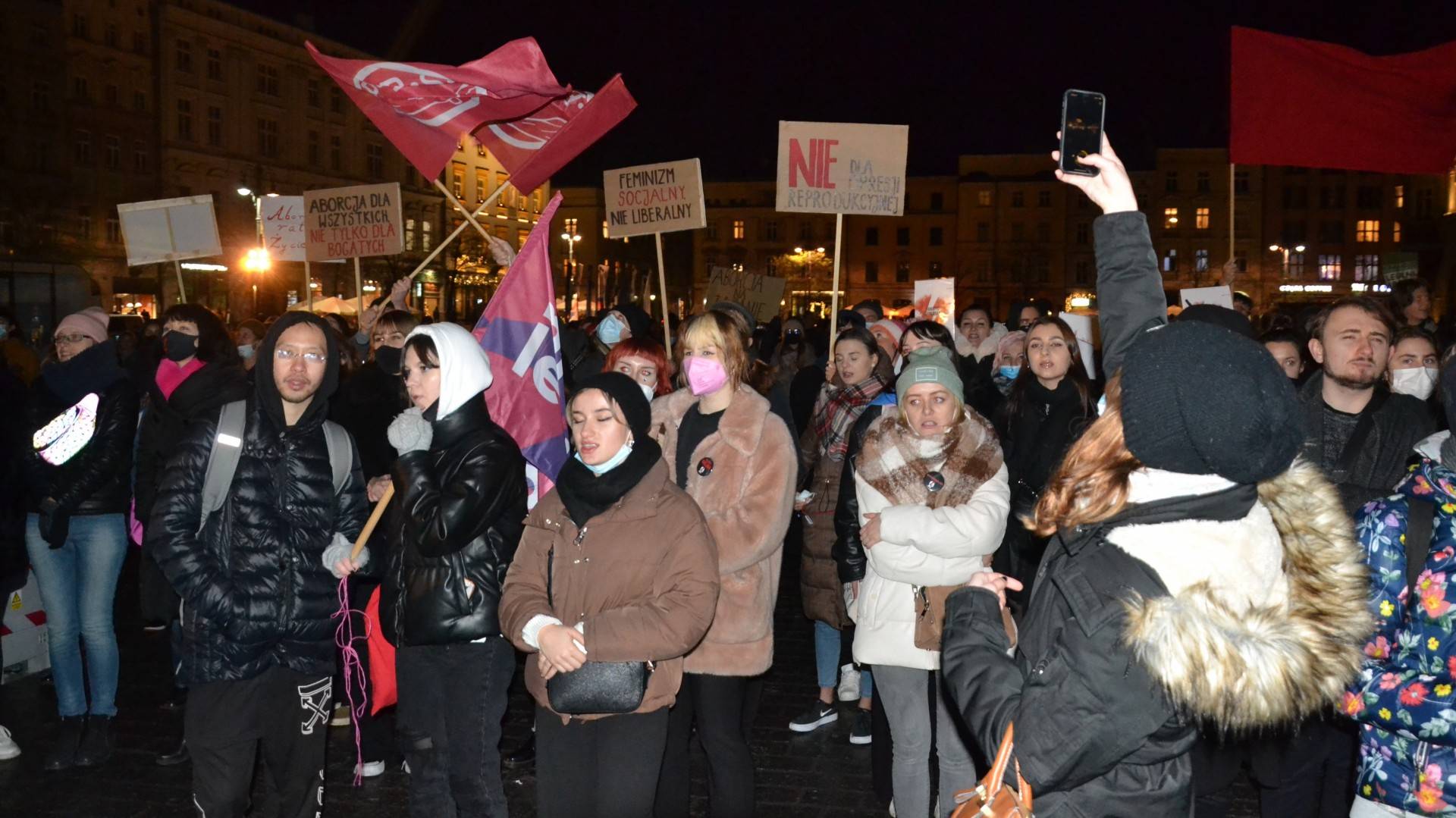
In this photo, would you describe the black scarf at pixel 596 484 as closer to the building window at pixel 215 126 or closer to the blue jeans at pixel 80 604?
the blue jeans at pixel 80 604

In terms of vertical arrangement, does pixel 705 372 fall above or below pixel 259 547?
above

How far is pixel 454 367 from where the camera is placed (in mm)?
4449

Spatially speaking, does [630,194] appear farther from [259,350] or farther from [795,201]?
[259,350]

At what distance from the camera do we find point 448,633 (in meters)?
4.40

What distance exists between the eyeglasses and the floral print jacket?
12.3ft

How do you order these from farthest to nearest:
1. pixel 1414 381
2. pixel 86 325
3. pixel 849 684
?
1. pixel 849 684
2. pixel 86 325
3. pixel 1414 381

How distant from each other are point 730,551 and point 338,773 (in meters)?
2.83

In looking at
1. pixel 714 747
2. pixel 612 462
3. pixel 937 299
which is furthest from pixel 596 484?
pixel 937 299

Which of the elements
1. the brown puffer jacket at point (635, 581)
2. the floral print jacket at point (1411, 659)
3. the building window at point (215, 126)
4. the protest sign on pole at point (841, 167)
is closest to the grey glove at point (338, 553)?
the brown puffer jacket at point (635, 581)

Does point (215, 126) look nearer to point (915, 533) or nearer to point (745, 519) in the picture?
point (745, 519)

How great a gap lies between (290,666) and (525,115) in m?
5.18

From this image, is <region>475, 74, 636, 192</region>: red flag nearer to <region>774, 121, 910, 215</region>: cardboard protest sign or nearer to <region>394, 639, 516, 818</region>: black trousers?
<region>774, 121, 910, 215</region>: cardboard protest sign

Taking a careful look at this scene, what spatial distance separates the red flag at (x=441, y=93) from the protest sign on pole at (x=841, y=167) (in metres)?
2.70

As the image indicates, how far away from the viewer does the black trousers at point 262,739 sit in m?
4.22
